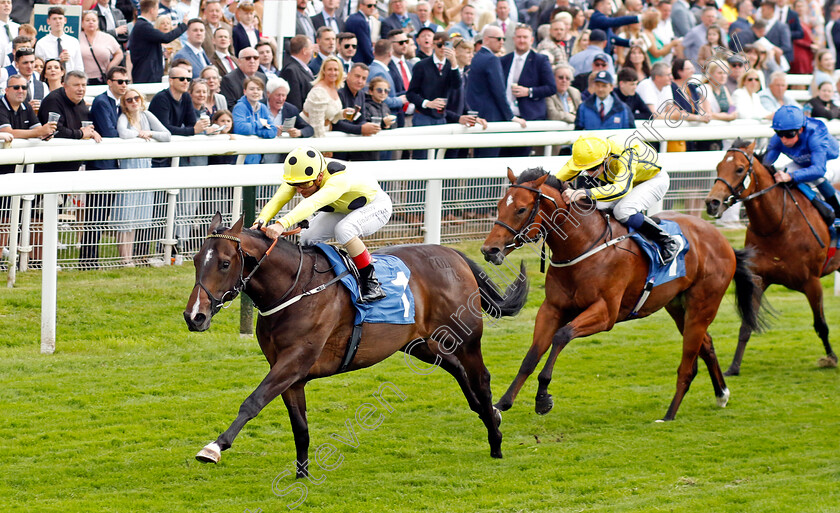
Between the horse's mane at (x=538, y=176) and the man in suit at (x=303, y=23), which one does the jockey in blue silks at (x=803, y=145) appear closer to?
the horse's mane at (x=538, y=176)

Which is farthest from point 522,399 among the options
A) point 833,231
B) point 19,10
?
point 19,10

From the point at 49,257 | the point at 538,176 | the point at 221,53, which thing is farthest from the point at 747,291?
the point at 221,53

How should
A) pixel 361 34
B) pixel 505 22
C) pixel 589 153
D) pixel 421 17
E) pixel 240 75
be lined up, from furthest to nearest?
pixel 505 22 < pixel 421 17 < pixel 361 34 < pixel 240 75 < pixel 589 153

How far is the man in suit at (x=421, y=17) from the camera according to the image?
12.3m

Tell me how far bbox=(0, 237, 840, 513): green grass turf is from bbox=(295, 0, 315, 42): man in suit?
384 cm

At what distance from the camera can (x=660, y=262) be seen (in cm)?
695

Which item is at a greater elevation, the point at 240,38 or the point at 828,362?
the point at 240,38

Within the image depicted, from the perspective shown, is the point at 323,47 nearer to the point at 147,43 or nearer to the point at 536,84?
the point at 147,43

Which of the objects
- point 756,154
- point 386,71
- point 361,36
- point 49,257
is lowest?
point 49,257

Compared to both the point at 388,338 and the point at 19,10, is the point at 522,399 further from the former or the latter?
the point at 19,10

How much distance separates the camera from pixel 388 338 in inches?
232

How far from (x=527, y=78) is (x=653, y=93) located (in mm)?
1527

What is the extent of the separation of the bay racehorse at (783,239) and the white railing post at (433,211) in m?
2.18

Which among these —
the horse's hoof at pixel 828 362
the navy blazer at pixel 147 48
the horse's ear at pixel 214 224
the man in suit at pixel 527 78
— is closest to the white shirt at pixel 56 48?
the navy blazer at pixel 147 48
